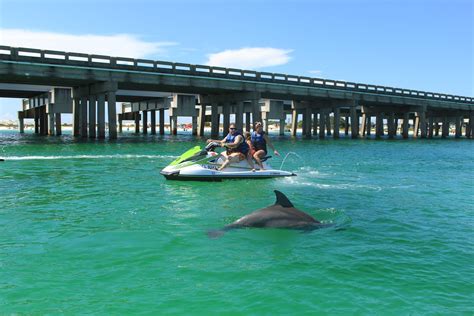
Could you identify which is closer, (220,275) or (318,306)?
(318,306)

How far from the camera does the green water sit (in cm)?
551

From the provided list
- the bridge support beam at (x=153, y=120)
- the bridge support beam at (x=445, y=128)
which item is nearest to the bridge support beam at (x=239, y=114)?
the bridge support beam at (x=153, y=120)

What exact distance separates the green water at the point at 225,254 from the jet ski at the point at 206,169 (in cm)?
179

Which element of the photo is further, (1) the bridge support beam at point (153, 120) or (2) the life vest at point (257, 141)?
(1) the bridge support beam at point (153, 120)

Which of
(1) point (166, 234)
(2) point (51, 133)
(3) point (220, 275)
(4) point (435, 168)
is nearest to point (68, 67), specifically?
(2) point (51, 133)

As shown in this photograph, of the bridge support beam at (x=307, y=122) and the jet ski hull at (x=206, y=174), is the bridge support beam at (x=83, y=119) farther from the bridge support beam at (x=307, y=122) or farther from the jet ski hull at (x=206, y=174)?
the bridge support beam at (x=307, y=122)

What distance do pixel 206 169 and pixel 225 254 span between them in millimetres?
8637

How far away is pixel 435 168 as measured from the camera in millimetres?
22594

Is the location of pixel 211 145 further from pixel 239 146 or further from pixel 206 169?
pixel 239 146

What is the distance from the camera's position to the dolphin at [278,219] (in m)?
8.69

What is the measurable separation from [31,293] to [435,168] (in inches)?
839

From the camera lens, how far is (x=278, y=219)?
8719 millimetres

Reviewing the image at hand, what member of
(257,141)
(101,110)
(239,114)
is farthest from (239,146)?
(239,114)

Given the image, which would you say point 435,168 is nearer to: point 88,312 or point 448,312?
point 448,312
